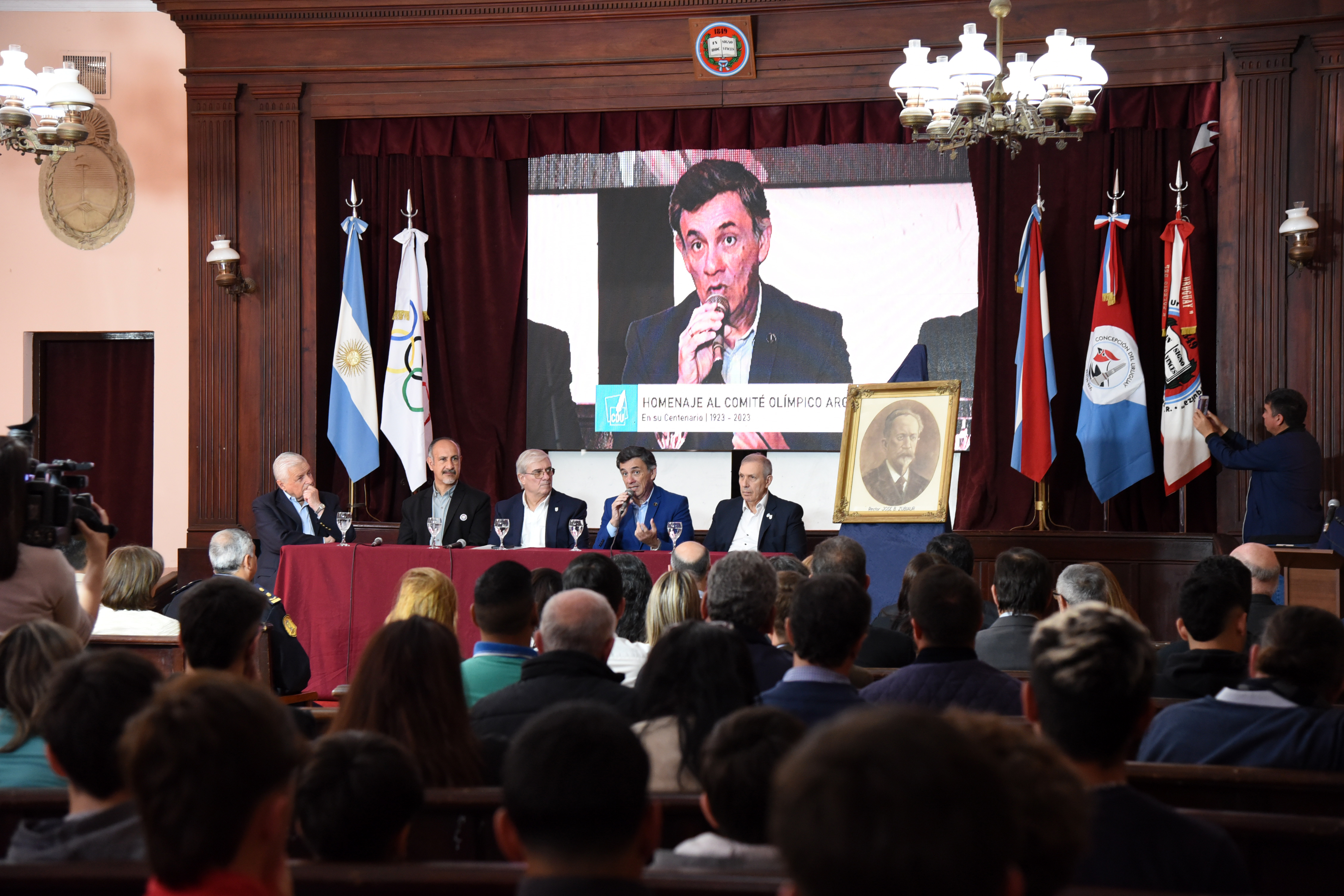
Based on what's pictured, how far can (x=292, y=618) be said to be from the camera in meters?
Result: 5.71

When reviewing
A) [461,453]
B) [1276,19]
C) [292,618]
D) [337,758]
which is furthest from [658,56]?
[337,758]

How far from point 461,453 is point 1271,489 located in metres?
4.65

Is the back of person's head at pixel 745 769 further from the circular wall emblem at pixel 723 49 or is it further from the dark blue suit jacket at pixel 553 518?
the circular wall emblem at pixel 723 49

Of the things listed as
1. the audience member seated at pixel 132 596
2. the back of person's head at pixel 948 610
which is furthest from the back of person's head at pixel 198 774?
the audience member seated at pixel 132 596

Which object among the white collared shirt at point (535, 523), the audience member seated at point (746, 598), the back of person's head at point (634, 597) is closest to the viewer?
the audience member seated at point (746, 598)

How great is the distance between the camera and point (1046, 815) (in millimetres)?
1228

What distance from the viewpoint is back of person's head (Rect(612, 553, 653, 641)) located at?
13.2 feet

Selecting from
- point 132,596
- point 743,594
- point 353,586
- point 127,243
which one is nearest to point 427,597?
point 743,594

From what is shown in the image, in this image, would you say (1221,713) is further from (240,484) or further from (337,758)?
(240,484)

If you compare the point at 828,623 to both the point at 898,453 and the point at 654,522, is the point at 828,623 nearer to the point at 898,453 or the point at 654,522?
the point at 898,453

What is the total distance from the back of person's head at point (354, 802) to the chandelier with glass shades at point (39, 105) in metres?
6.01

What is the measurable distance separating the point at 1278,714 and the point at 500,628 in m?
1.79

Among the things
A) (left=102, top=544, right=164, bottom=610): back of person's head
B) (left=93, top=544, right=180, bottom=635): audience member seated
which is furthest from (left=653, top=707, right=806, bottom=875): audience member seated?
(left=102, top=544, right=164, bottom=610): back of person's head

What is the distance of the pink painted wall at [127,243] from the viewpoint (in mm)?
7902
